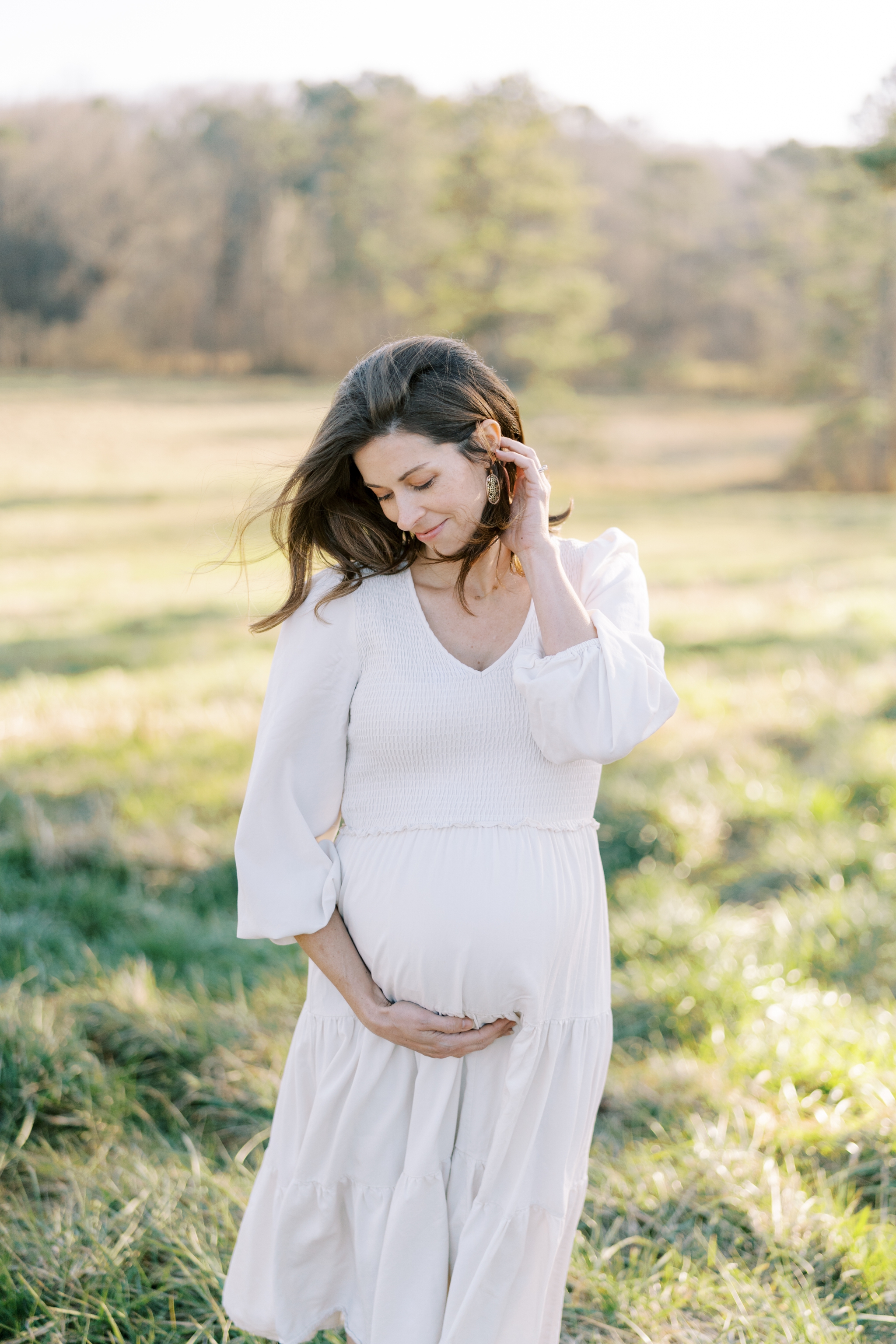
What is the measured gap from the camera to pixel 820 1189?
2.81 m

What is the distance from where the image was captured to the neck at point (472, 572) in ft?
6.77

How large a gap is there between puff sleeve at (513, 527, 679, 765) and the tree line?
3249cm

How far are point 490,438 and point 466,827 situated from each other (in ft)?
2.30

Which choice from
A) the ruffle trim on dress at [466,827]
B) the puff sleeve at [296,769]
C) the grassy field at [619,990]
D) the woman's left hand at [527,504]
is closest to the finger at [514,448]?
the woman's left hand at [527,504]

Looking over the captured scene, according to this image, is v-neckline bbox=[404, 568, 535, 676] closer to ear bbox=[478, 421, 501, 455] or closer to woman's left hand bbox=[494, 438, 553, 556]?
woman's left hand bbox=[494, 438, 553, 556]

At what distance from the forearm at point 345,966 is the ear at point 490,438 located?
2.93 ft

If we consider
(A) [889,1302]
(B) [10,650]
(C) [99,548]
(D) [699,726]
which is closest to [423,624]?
(A) [889,1302]

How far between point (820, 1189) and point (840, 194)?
3755 centimetres

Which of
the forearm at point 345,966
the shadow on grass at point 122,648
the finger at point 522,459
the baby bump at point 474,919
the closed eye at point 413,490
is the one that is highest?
the finger at point 522,459

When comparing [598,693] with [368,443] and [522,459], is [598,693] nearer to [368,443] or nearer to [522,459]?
[522,459]

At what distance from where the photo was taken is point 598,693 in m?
1.80

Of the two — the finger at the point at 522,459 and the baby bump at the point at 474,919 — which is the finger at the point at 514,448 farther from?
the baby bump at the point at 474,919

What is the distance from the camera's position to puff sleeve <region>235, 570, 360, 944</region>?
6.38 ft

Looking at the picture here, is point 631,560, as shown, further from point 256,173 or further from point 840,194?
point 256,173
